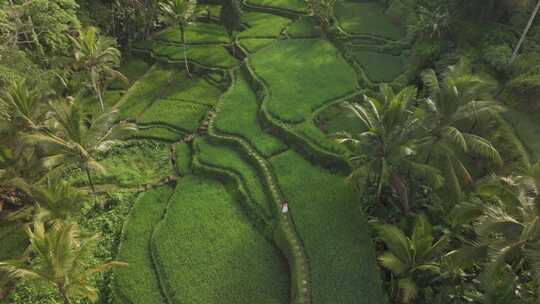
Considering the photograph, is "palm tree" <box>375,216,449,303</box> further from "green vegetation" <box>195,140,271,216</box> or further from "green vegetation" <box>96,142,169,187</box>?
"green vegetation" <box>96,142,169,187</box>

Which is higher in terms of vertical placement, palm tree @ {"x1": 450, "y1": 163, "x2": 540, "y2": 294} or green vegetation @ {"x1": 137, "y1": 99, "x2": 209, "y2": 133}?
palm tree @ {"x1": 450, "y1": 163, "x2": 540, "y2": 294}

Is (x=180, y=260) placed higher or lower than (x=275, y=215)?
lower

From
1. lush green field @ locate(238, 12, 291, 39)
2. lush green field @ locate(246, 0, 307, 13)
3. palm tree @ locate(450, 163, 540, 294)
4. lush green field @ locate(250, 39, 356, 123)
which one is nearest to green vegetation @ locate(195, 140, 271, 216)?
lush green field @ locate(250, 39, 356, 123)

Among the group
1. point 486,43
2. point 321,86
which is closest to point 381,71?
point 321,86

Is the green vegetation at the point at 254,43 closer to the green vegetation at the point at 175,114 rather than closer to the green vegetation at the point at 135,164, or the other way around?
the green vegetation at the point at 175,114

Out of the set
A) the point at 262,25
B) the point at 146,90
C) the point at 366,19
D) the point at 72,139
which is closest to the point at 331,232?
the point at 72,139

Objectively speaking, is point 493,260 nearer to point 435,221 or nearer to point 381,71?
point 435,221

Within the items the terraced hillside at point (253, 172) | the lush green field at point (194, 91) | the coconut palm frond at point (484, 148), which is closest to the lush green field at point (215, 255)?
the terraced hillside at point (253, 172)
